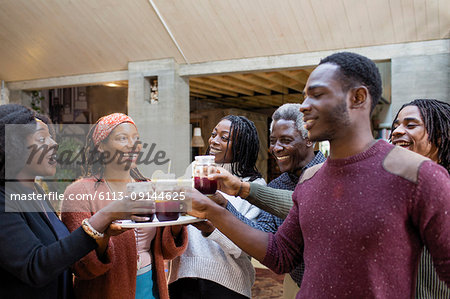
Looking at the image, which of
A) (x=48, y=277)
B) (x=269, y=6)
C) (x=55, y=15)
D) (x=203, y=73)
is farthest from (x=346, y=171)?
(x=55, y=15)

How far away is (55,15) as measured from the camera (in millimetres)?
7262

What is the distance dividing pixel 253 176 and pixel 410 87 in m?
5.25

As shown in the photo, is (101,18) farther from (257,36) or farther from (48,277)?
(48,277)

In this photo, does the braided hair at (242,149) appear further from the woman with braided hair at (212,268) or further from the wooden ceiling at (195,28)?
the wooden ceiling at (195,28)

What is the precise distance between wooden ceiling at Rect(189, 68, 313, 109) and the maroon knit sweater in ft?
23.8

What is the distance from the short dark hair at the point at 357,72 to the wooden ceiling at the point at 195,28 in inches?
210

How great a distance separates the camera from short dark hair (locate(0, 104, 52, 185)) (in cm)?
144

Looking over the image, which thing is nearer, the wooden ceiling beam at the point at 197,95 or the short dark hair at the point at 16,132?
the short dark hair at the point at 16,132

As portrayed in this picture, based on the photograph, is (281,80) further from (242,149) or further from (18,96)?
(242,149)

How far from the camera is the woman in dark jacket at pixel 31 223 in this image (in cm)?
135

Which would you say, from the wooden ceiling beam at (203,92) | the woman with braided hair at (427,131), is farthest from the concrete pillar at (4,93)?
the woman with braided hair at (427,131)

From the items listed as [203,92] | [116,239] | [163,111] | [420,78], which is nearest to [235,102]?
[203,92]

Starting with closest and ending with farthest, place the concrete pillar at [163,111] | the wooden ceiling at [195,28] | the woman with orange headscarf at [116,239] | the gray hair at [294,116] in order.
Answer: the woman with orange headscarf at [116,239]
the gray hair at [294,116]
the wooden ceiling at [195,28]
the concrete pillar at [163,111]

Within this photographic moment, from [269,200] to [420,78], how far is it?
5.82 metres
